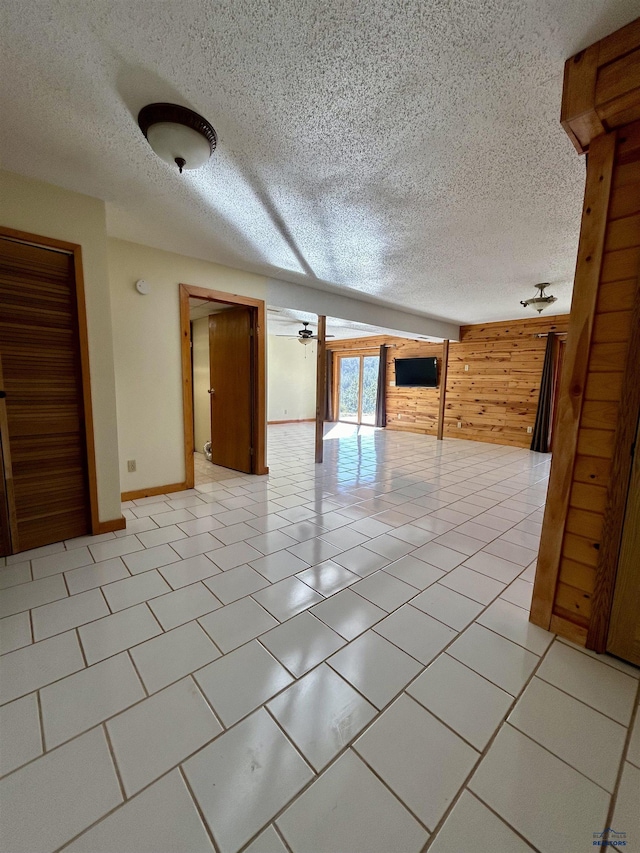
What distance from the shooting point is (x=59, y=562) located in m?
2.14

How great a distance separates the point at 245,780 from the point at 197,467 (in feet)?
12.7

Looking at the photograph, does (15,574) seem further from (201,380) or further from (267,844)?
(201,380)

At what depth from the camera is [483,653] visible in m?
1.51

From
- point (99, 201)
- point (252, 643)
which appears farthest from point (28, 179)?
point (252, 643)

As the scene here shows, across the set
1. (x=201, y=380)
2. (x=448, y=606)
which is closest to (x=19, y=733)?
(x=448, y=606)

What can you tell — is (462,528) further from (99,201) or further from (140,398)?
(99,201)

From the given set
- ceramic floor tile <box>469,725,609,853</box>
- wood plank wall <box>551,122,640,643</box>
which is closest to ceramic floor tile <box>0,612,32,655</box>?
ceramic floor tile <box>469,725,609,853</box>

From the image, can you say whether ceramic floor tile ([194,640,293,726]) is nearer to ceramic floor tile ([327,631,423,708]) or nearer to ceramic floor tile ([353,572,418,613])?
ceramic floor tile ([327,631,423,708])

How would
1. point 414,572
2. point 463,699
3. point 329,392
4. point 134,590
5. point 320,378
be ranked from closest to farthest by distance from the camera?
point 463,699 → point 134,590 → point 414,572 → point 320,378 → point 329,392

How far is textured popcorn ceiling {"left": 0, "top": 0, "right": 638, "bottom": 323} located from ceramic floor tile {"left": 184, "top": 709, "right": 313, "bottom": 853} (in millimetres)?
2329

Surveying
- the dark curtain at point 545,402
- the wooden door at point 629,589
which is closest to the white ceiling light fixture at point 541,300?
the dark curtain at point 545,402

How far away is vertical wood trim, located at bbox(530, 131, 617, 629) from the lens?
1409mm

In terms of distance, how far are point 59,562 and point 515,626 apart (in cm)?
260

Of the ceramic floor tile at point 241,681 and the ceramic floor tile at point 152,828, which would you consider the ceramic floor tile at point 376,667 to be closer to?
the ceramic floor tile at point 241,681
